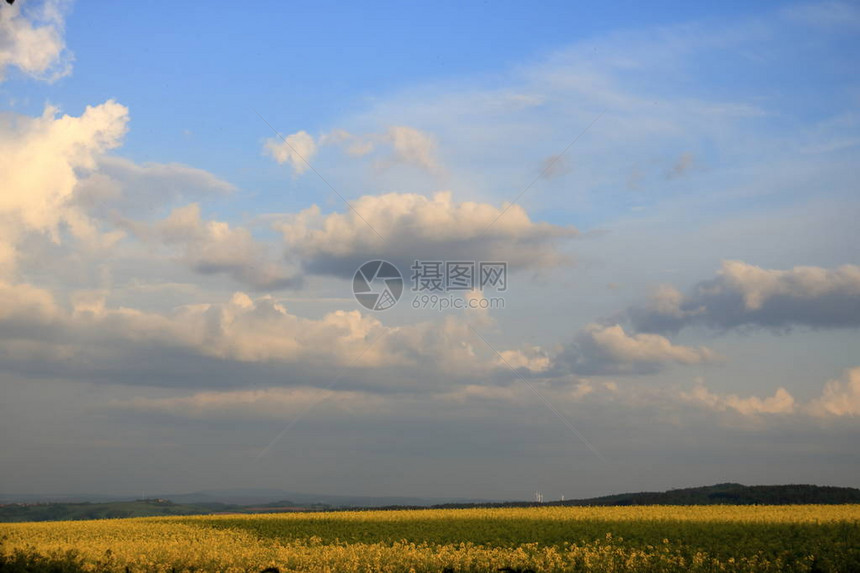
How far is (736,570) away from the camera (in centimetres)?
3319

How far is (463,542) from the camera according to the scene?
4519 centimetres

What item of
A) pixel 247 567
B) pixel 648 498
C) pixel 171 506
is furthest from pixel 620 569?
pixel 171 506

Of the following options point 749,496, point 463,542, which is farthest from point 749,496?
point 463,542

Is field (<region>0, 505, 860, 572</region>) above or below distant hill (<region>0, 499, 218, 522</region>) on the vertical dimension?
above

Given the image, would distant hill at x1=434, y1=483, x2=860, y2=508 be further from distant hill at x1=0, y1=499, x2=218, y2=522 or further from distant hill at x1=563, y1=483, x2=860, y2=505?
distant hill at x1=0, y1=499, x2=218, y2=522

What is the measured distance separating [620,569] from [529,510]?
38.8 meters

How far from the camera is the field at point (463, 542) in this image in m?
31.2

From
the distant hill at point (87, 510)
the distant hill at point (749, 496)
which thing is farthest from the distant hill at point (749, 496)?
the distant hill at point (87, 510)

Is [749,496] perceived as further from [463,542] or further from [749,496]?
[463,542]

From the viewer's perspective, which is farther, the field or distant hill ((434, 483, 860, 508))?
distant hill ((434, 483, 860, 508))

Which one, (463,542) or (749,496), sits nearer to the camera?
(463,542)

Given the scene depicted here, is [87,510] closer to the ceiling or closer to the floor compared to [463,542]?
closer to the floor

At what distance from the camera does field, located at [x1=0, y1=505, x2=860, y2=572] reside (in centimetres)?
3123

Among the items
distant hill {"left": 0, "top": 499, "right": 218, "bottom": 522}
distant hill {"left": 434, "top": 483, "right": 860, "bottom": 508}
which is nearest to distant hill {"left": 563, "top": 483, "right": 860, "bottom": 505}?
distant hill {"left": 434, "top": 483, "right": 860, "bottom": 508}
